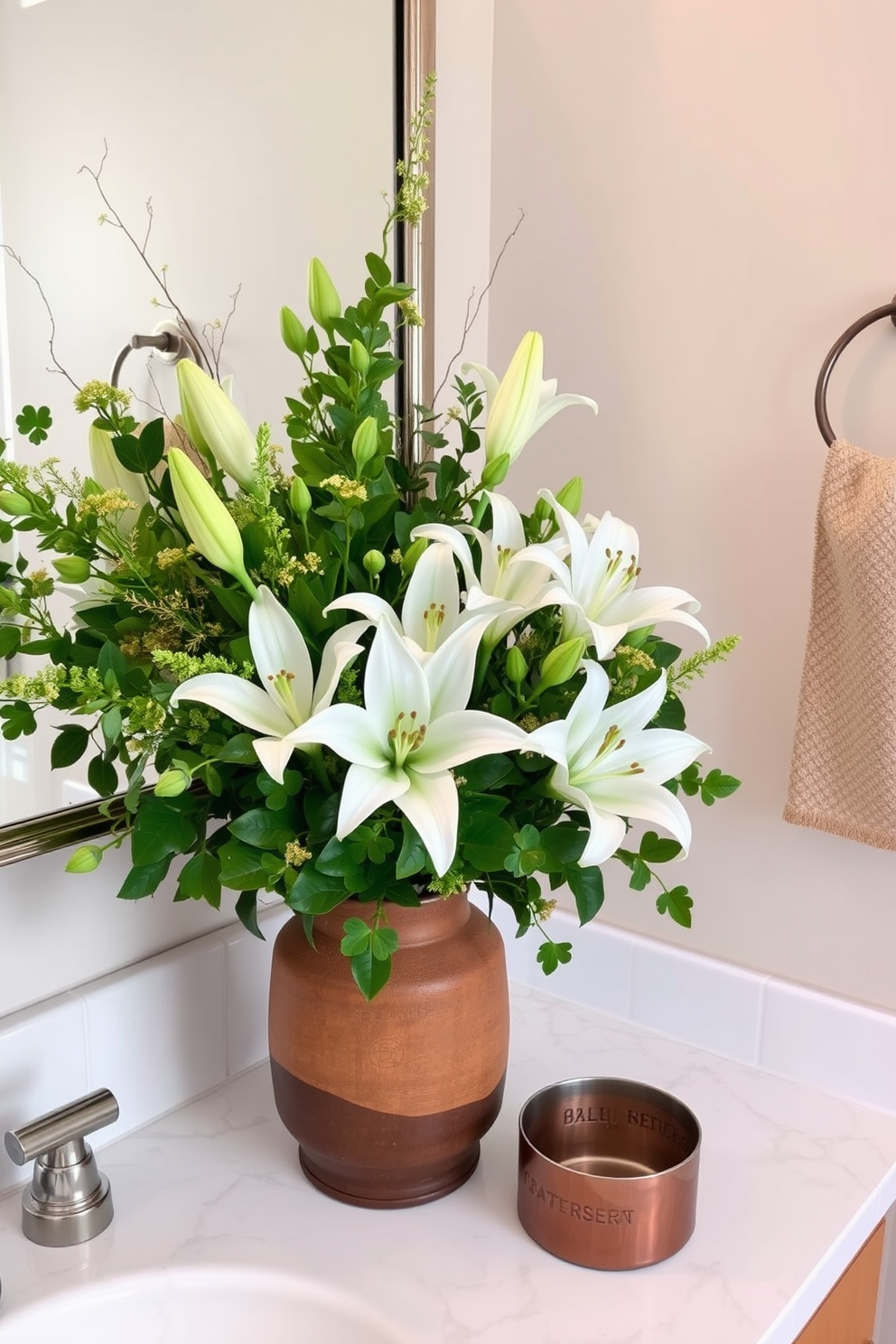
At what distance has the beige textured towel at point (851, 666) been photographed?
0.95 metres

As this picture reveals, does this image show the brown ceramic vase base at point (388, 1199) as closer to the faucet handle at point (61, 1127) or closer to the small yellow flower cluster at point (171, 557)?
the faucet handle at point (61, 1127)

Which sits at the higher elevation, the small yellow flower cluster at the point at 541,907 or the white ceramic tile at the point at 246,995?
the small yellow flower cluster at the point at 541,907

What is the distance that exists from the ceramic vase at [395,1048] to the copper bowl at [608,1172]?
0.07 metres

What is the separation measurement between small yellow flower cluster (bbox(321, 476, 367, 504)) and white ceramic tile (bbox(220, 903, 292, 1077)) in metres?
0.50

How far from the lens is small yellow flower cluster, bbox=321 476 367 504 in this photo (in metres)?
0.71

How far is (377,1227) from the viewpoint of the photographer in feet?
2.87

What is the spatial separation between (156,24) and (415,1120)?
866 mm

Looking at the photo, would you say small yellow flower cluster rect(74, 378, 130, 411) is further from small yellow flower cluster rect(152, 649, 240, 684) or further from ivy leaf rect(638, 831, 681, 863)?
ivy leaf rect(638, 831, 681, 863)

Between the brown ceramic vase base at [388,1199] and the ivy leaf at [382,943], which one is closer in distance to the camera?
the ivy leaf at [382,943]

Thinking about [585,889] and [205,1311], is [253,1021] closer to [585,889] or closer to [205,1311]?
[205,1311]

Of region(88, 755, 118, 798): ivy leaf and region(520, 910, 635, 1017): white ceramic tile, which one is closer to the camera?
region(88, 755, 118, 798): ivy leaf

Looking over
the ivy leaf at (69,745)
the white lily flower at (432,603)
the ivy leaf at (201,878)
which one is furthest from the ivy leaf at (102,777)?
the white lily flower at (432,603)

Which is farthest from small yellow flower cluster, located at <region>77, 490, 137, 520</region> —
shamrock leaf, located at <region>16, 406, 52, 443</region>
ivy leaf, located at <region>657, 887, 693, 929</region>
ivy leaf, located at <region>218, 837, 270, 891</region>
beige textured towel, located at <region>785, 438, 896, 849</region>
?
beige textured towel, located at <region>785, 438, 896, 849</region>

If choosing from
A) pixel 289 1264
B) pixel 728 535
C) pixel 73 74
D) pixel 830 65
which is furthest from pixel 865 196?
pixel 289 1264
